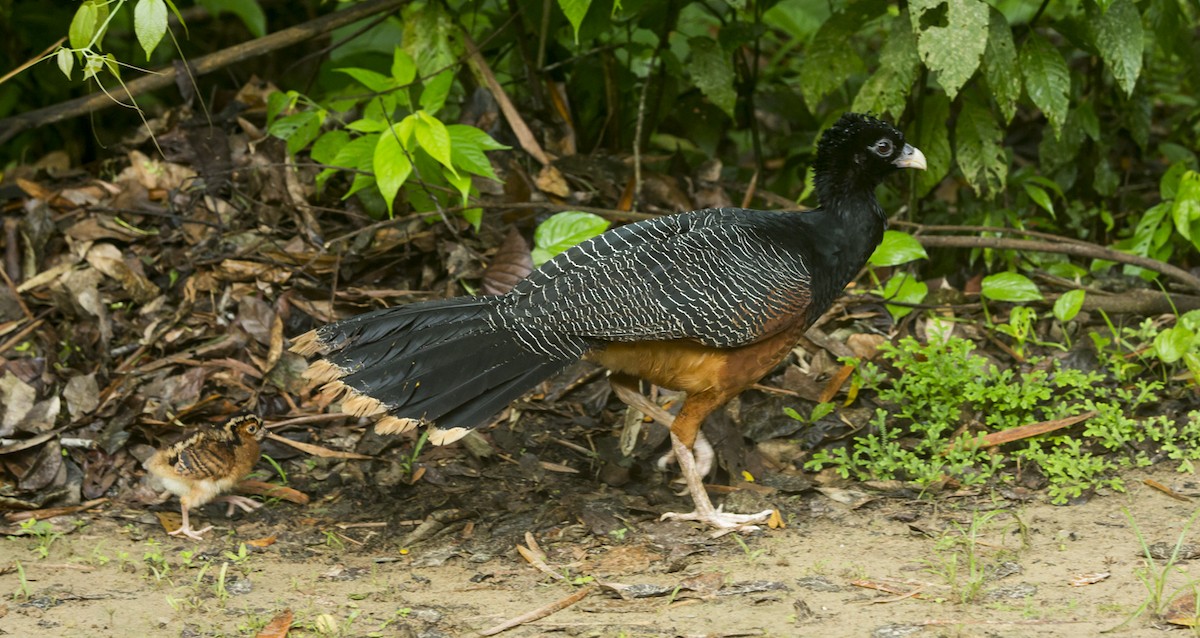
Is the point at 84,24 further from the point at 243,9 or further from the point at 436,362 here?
the point at 243,9

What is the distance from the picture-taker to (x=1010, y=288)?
5.92m

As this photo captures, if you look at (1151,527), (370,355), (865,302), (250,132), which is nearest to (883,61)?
(865,302)

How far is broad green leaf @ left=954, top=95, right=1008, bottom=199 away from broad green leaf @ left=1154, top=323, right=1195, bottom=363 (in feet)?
4.10

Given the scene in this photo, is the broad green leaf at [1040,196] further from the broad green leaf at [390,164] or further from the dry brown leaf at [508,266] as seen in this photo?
the broad green leaf at [390,164]

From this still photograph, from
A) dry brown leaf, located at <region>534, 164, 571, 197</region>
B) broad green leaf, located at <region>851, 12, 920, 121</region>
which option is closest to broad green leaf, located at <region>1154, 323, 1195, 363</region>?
broad green leaf, located at <region>851, 12, 920, 121</region>

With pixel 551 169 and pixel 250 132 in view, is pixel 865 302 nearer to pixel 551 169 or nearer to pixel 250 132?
pixel 551 169

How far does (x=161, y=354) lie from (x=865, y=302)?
3635 mm

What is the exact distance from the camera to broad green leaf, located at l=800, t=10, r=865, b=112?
6137 mm

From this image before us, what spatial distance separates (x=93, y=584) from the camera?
4422 millimetres

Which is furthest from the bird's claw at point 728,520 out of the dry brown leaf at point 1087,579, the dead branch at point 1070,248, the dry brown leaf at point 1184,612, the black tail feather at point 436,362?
the dead branch at point 1070,248

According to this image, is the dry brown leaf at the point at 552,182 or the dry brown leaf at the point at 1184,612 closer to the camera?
the dry brown leaf at the point at 1184,612

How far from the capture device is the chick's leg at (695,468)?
4895 mm

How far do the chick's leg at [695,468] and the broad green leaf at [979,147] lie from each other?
2.15m

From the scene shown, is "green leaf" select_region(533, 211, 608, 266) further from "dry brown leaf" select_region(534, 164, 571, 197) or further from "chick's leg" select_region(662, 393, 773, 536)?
"chick's leg" select_region(662, 393, 773, 536)
